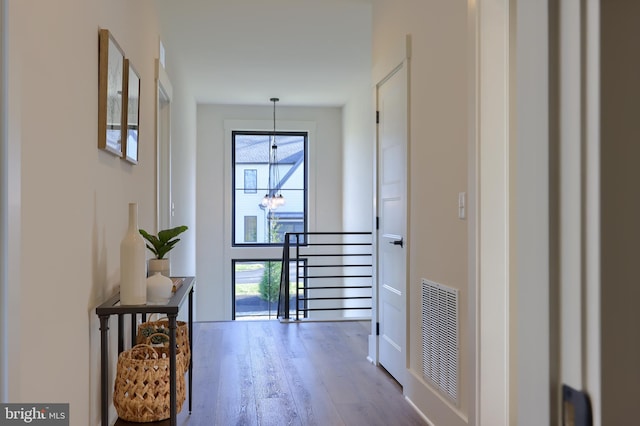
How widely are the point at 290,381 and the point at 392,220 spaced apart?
4.27 feet

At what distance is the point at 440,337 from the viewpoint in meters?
2.86

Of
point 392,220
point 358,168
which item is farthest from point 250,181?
point 392,220

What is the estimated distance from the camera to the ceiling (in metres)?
4.46

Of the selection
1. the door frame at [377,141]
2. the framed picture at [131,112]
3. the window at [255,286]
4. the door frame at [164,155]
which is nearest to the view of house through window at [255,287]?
the window at [255,286]

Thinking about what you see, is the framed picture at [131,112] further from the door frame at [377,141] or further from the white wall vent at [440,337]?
the white wall vent at [440,337]

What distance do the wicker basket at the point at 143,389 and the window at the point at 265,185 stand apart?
6129mm

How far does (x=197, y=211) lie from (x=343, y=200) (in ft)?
7.29

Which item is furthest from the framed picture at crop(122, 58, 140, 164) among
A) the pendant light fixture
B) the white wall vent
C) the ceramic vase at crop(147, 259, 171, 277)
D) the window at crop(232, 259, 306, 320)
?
the window at crop(232, 259, 306, 320)

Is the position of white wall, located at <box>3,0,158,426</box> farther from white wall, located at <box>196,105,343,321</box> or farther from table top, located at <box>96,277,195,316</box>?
white wall, located at <box>196,105,343,321</box>

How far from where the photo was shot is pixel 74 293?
1.97 metres

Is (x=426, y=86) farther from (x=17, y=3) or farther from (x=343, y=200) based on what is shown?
(x=343, y=200)

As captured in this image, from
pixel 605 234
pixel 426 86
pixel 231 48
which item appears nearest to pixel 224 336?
pixel 231 48

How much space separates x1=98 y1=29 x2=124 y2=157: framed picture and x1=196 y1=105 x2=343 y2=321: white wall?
220 inches

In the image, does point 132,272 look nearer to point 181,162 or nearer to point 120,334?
point 120,334
